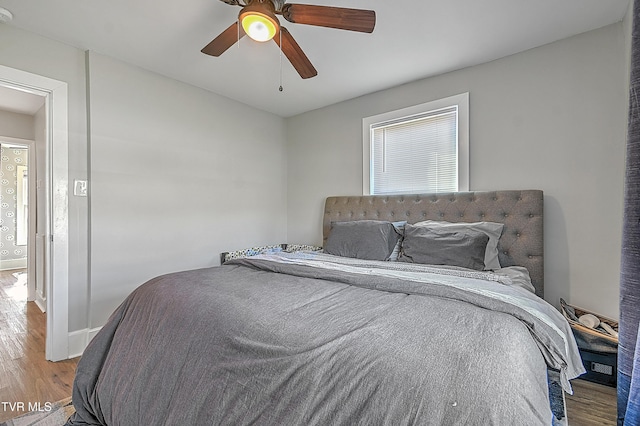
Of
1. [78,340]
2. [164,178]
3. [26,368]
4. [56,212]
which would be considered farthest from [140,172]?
[26,368]

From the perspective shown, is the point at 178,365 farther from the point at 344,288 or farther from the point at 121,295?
the point at 121,295

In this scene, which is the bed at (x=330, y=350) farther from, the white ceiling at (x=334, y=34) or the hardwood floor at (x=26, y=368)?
the white ceiling at (x=334, y=34)

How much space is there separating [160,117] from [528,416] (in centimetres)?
328

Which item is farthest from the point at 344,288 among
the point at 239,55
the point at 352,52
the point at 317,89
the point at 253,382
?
the point at 317,89

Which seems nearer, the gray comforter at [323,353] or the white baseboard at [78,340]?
the gray comforter at [323,353]

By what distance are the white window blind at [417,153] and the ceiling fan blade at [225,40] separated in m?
1.83

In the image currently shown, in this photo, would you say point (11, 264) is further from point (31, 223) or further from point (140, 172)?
point (140, 172)

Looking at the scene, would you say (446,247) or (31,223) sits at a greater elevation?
(31,223)

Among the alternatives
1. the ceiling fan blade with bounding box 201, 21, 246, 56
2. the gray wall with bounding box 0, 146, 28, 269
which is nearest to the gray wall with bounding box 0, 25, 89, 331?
the ceiling fan blade with bounding box 201, 21, 246, 56

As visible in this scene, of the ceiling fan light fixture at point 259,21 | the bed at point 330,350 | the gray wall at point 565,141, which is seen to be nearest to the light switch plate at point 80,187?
the bed at point 330,350

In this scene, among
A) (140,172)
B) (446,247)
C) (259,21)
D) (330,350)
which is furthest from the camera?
(140,172)

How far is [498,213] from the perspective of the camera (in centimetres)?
239

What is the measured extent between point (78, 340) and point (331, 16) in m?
2.99

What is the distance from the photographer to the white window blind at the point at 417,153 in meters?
2.79
